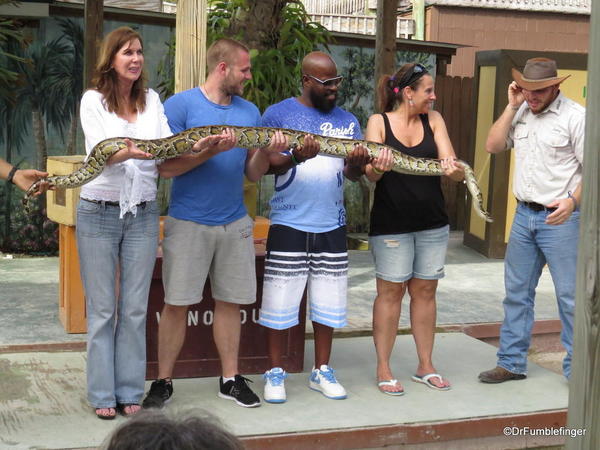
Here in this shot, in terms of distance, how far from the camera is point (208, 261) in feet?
17.7

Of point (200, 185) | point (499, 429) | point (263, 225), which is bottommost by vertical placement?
point (499, 429)

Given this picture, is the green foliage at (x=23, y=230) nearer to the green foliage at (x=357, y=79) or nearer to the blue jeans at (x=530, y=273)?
the green foliage at (x=357, y=79)

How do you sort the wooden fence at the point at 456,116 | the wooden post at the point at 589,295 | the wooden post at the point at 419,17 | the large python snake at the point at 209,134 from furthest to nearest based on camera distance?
the wooden post at the point at 419,17 → the wooden fence at the point at 456,116 → the large python snake at the point at 209,134 → the wooden post at the point at 589,295

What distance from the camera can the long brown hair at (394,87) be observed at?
5707 millimetres

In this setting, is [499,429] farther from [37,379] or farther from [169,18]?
[169,18]

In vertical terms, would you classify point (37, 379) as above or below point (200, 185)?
below

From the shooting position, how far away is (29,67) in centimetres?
1060

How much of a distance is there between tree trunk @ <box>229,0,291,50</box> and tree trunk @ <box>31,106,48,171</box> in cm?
320

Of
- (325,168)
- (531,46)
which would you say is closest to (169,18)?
(325,168)

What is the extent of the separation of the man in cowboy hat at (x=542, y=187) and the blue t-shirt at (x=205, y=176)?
1869 mm

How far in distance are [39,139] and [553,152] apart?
696 centimetres

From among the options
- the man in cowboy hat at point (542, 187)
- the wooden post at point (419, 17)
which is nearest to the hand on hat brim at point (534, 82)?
the man in cowboy hat at point (542, 187)

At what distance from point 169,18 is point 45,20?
1540 millimetres

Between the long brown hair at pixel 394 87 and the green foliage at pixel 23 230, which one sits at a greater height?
the long brown hair at pixel 394 87
